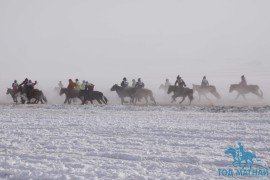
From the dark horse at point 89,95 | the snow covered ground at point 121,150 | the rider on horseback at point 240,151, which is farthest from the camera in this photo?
the dark horse at point 89,95

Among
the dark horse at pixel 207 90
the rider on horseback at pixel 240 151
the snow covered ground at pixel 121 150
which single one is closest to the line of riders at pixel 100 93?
the dark horse at pixel 207 90

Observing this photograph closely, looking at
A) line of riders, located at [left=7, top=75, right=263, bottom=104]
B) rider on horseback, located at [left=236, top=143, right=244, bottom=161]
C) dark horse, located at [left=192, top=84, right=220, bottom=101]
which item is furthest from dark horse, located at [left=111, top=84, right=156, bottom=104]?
rider on horseback, located at [left=236, top=143, right=244, bottom=161]

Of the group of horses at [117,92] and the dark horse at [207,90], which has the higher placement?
the dark horse at [207,90]

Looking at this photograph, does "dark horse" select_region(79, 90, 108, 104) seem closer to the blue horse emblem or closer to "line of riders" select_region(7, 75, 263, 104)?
"line of riders" select_region(7, 75, 263, 104)

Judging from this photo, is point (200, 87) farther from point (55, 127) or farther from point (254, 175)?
point (254, 175)

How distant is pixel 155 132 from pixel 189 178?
5592 mm

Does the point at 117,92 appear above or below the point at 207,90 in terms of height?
below

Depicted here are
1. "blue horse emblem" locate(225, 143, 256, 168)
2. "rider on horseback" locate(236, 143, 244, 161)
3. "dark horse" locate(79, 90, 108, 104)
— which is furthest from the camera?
"dark horse" locate(79, 90, 108, 104)

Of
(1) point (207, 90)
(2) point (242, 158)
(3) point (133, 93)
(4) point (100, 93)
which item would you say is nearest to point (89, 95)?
(4) point (100, 93)

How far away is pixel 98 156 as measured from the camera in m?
8.79

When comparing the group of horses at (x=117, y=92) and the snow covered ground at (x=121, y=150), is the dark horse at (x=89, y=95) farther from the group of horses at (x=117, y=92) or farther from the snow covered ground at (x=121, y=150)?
the snow covered ground at (x=121, y=150)

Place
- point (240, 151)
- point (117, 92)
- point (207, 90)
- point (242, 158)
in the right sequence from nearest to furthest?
point (242, 158) → point (240, 151) → point (117, 92) → point (207, 90)

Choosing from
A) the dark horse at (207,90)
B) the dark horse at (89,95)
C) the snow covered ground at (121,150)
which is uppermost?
the dark horse at (207,90)

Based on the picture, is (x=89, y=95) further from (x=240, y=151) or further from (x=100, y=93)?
(x=240, y=151)
